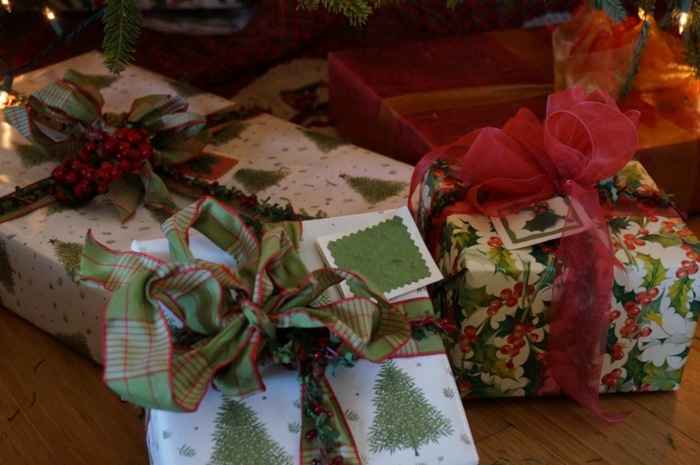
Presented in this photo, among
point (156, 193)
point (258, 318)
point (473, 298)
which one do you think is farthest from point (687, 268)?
point (156, 193)

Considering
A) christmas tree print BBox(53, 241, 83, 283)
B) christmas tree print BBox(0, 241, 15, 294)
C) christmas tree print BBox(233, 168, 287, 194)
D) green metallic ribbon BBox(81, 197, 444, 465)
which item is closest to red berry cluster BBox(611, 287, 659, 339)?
green metallic ribbon BBox(81, 197, 444, 465)

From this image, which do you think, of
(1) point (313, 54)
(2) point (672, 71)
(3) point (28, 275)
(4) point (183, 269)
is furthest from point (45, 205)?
(2) point (672, 71)

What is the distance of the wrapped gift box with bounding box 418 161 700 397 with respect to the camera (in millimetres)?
845

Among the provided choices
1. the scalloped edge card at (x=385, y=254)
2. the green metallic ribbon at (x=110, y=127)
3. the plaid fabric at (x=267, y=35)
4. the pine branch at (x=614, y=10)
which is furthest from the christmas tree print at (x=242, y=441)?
the plaid fabric at (x=267, y=35)

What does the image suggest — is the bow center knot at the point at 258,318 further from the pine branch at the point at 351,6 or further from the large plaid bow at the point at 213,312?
the pine branch at the point at 351,6

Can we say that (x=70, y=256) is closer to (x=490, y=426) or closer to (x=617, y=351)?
(x=490, y=426)

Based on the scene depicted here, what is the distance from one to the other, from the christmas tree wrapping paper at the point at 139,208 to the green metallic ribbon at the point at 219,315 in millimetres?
200

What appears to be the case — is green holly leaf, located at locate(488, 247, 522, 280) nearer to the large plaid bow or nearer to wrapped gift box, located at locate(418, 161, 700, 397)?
wrapped gift box, located at locate(418, 161, 700, 397)

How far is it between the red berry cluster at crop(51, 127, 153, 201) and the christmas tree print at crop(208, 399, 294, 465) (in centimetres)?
40

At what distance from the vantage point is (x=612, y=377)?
0.92 meters

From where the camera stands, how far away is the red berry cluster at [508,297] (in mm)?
846

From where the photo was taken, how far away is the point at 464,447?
0.72 m

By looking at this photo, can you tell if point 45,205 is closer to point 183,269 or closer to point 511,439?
point 183,269

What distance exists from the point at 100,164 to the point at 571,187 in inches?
21.9
